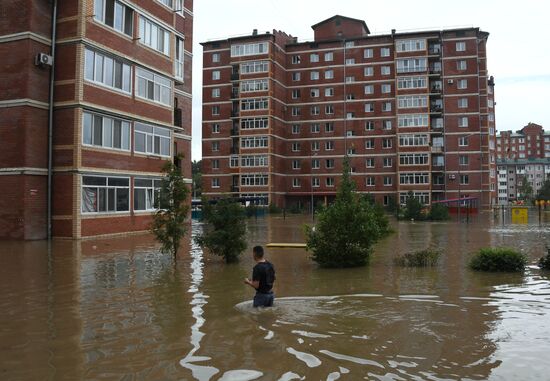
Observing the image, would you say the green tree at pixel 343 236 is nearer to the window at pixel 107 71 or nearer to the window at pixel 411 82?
the window at pixel 107 71

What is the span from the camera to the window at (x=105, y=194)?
23.5 metres

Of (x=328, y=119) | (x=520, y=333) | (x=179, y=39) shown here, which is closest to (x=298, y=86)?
(x=328, y=119)

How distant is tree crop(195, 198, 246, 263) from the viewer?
1470cm

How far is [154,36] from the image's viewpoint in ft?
92.2

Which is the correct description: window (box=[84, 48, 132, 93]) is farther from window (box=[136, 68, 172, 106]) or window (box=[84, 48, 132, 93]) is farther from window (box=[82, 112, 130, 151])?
window (box=[82, 112, 130, 151])

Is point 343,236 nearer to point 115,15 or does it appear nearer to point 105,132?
point 105,132

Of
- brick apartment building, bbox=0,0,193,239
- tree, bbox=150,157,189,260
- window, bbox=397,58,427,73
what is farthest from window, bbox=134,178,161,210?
window, bbox=397,58,427,73

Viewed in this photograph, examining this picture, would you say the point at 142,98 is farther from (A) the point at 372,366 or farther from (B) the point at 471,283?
(A) the point at 372,366

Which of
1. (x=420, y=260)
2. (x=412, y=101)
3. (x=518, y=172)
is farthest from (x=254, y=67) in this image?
(x=518, y=172)

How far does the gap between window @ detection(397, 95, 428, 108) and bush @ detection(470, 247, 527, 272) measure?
2279 inches

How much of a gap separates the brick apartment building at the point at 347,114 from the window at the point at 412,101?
135 mm

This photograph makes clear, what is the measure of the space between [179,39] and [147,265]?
21.2 meters

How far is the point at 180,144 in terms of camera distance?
1416 inches

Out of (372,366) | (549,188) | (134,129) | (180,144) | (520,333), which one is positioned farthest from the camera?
(549,188)
